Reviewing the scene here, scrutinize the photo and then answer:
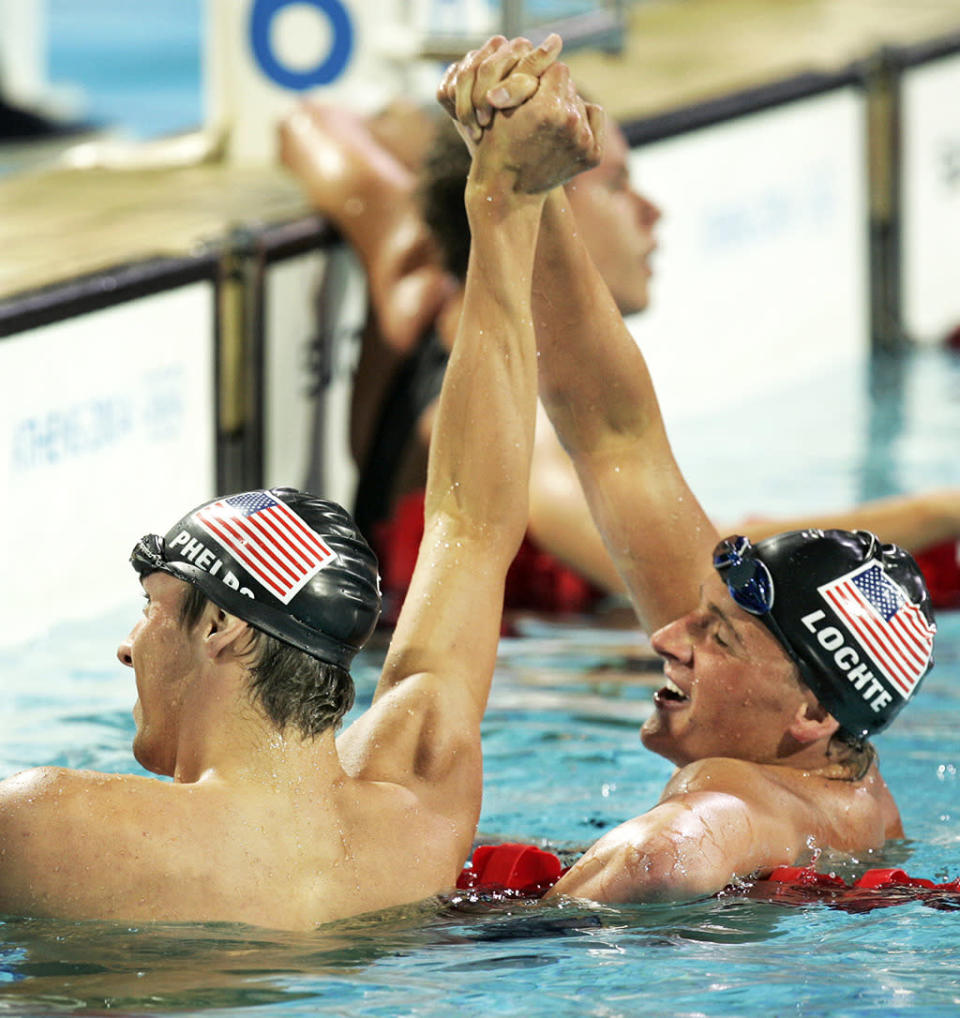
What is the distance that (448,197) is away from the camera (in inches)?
204

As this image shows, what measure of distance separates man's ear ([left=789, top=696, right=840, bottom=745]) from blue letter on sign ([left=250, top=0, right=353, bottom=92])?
12.8ft

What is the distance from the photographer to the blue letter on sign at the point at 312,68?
6.64 metres

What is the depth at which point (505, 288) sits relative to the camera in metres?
3.10

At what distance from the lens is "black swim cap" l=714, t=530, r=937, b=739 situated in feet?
10.7

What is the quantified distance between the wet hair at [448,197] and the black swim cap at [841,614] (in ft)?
6.71

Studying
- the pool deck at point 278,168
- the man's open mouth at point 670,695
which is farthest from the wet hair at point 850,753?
the pool deck at point 278,168

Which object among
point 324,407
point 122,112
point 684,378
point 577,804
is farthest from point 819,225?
point 122,112

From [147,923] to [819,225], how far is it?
231 inches

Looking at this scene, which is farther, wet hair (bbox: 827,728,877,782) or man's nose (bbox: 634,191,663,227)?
man's nose (bbox: 634,191,663,227)

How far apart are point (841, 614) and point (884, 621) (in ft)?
0.25

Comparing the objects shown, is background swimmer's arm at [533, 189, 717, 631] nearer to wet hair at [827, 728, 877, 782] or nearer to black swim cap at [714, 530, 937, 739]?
black swim cap at [714, 530, 937, 739]

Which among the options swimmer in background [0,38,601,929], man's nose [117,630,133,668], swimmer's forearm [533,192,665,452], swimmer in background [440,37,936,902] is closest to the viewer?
swimmer in background [0,38,601,929]

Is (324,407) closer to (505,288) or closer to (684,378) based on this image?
(684,378)

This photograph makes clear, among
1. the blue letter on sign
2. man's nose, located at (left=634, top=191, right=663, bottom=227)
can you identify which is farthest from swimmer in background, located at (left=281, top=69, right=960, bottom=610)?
the blue letter on sign
